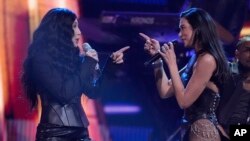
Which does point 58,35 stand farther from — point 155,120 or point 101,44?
point 155,120

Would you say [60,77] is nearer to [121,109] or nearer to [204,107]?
[204,107]

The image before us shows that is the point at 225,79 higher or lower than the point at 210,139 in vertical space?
higher

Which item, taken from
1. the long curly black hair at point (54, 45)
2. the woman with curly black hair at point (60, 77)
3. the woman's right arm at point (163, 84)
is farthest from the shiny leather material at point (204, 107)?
the long curly black hair at point (54, 45)

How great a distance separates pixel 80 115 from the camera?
238 cm

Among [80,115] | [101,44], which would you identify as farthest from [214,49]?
[101,44]

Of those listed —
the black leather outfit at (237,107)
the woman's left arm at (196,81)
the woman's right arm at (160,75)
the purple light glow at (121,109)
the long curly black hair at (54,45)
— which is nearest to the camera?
the woman's left arm at (196,81)

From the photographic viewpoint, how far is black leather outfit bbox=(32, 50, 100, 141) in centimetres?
231

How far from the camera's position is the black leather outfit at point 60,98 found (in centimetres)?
231

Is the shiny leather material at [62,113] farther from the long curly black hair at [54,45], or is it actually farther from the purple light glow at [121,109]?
the purple light glow at [121,109]

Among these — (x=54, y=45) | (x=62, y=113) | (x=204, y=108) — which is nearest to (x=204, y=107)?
(x=204, y=108)

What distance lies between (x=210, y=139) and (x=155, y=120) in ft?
6.96

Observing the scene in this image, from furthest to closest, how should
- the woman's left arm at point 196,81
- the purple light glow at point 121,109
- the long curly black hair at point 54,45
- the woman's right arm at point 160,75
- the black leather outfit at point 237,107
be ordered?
the purple light glow at point 121,109, the black leather outfit at point 237,107, the woman's right arm at point 160,75, the long curly black hair at point 54,45, the woman's left arm at point 196,81

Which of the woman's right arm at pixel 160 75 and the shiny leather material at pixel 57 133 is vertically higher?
the woman's right arm at pixel 160 75

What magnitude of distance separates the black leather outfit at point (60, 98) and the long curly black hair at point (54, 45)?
0.03 metres
